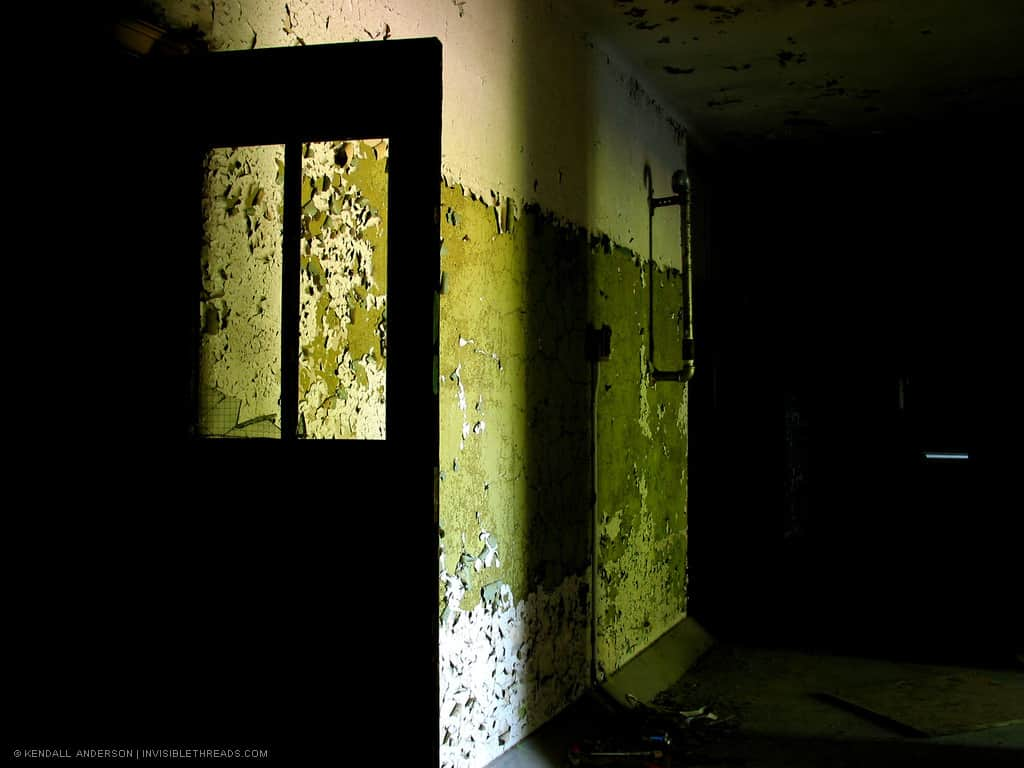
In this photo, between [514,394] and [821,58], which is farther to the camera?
[821,58]

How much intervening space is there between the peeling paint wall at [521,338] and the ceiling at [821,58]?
9.6 inches

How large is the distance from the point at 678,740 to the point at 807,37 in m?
2.58

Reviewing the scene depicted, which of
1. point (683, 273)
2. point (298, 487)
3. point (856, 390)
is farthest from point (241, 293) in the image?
point (856, 390)

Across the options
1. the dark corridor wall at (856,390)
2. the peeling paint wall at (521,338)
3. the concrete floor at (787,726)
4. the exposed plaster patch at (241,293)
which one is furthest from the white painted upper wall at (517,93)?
the concrete floor at (787,726)

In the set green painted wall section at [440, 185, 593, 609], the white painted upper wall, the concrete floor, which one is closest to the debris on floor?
the concrete floor

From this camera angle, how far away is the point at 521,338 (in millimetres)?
2590

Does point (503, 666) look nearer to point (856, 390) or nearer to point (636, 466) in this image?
point (636, 466)

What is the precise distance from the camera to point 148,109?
1307 mm

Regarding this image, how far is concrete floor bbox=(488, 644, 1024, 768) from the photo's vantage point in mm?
2623

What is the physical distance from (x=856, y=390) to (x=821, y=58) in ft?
7.19

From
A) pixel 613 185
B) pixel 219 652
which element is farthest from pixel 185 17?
pixel 613 185

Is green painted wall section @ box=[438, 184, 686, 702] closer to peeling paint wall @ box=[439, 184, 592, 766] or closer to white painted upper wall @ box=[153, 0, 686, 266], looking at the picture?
peeling paint wall @ box=[439, 184, 592, 766]

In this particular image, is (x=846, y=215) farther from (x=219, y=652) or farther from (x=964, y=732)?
(x=219, y=652)

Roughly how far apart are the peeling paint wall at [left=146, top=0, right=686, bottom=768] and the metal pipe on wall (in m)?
0.08
